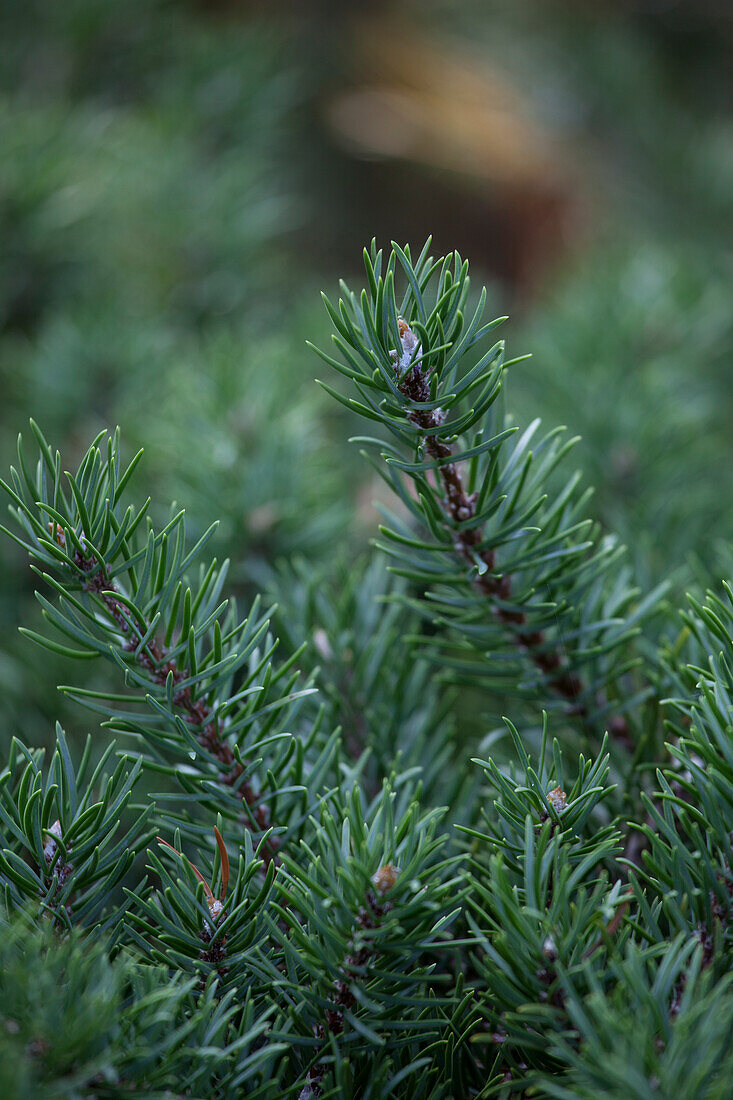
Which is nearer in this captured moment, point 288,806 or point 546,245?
point 288,806

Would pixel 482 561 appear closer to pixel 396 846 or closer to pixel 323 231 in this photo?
pixel 396 846

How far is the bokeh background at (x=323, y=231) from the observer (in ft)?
1.11

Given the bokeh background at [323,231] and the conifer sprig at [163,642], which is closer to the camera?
the conifer sprig at [163,642]

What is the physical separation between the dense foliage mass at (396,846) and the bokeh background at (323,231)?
7 cm

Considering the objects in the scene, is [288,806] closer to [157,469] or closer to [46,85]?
[157,469]

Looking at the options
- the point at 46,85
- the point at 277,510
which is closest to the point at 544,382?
the point at 277,510

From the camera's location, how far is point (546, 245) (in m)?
0.80

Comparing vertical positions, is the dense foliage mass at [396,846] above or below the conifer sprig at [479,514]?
below

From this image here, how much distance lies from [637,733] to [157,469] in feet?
0.73

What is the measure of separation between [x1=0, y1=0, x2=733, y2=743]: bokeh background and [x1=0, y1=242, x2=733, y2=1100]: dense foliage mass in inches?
2.7

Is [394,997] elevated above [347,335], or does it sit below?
below

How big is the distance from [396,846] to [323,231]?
2.16ft

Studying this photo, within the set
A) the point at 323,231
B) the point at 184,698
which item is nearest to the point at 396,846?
the point at 184,698

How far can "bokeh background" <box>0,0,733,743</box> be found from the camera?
0.34 m
